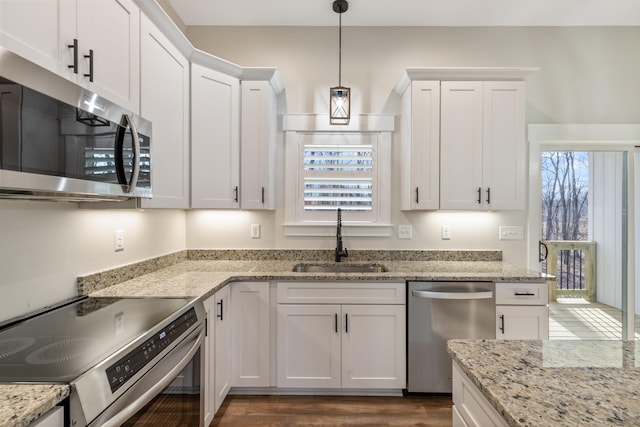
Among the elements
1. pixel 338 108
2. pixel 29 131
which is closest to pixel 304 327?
pixel 338 108

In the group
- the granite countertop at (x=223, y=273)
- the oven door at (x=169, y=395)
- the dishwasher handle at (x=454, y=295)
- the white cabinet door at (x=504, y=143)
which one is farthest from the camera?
the white cabinet door at (x=504, y=143)

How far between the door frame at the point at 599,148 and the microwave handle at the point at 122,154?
9.80ft

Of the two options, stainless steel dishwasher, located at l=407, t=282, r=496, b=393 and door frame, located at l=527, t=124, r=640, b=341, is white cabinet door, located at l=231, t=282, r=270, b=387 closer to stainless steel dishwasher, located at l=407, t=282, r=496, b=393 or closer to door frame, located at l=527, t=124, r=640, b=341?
stainless steel dishwasher, located at l=407, t=282, r=496, b=393

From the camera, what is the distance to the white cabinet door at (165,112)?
1.86 meters

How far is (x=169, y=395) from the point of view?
1.35 m

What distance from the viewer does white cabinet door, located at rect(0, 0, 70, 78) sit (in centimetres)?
102

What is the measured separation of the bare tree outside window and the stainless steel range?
9.70 feet

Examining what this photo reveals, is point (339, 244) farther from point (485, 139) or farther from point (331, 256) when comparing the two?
point (485, 139)

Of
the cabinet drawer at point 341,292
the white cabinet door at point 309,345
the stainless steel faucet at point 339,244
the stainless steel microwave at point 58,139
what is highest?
the stainless steel microwave at point 58,139

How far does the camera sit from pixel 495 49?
296 centimetres

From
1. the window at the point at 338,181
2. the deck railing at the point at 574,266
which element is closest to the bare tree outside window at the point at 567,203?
the deck railing at the point at 574,266

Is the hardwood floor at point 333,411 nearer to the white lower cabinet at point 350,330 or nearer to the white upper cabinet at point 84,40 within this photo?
the white lower cabinet at point 350,330

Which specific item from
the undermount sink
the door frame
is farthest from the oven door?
the door frame

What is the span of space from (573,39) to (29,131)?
3861 mm
